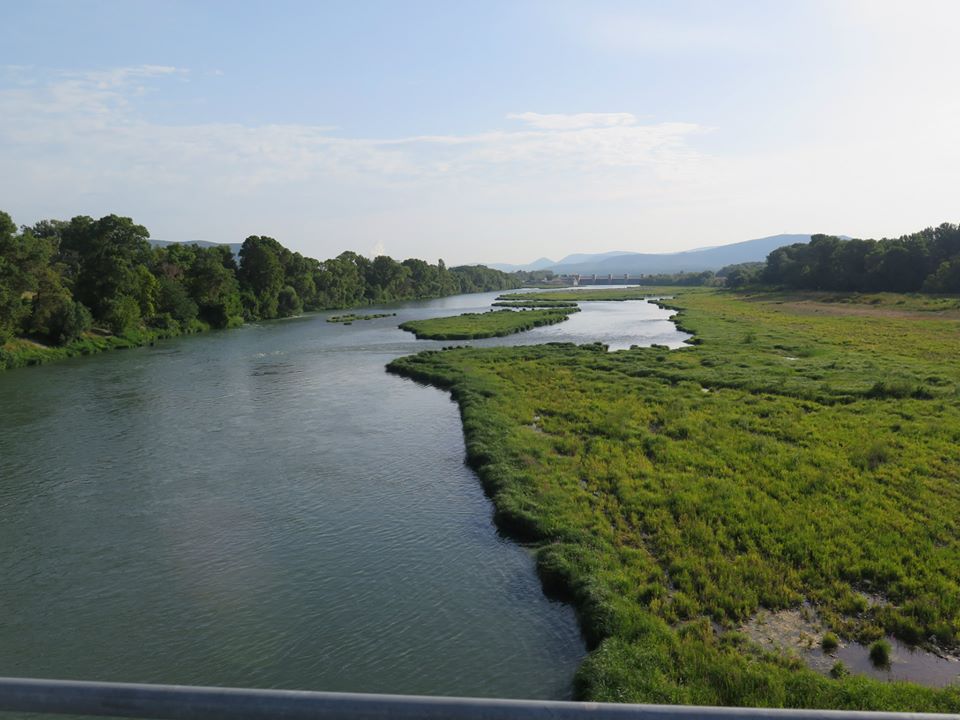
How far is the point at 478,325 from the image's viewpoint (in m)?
82.2

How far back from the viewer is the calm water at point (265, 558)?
12430 millimetres

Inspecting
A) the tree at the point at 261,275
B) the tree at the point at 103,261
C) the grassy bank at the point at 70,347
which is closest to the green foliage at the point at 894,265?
the tree at the point at 261,275

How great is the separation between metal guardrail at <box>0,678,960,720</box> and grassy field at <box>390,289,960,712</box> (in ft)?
30.2

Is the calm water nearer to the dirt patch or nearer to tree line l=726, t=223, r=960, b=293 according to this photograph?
the dirt patch

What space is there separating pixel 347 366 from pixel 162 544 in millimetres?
33533

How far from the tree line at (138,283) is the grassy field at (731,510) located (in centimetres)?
4111

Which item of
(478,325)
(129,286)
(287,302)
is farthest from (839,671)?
(287,302)

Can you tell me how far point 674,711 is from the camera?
239 centimetres

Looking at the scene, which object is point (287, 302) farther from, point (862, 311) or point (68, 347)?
point (862, 311)

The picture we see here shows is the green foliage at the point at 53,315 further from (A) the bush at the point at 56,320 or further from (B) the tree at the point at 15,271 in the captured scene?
(B) the tree at the point at 15,271

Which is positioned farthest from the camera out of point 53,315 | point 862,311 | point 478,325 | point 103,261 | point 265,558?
point 862,311

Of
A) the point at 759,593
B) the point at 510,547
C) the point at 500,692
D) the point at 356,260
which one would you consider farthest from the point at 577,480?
the point at 356,260

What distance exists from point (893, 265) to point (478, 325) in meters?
84.7

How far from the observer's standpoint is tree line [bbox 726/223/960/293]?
105m
